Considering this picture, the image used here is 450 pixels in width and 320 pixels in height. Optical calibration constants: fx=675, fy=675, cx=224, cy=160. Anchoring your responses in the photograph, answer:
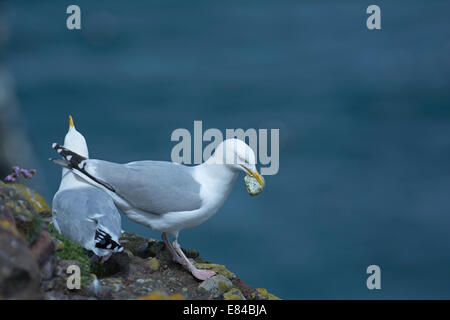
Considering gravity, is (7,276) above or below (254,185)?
below

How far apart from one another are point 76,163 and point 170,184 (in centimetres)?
83

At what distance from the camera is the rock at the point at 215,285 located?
5607mm

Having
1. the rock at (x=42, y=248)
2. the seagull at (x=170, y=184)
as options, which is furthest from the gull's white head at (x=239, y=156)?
the rock at (x=42, y=248)

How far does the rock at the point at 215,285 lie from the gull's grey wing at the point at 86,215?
2.81ft

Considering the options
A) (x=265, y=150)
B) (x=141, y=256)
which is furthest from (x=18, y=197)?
(x=265, y=150)

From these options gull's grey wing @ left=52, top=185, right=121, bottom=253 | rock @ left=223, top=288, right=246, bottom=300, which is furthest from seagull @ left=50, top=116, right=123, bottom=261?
rock @ left=223, top=288, right=246, bottom=300

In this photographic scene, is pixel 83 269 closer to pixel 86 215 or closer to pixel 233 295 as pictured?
pixel 86 215

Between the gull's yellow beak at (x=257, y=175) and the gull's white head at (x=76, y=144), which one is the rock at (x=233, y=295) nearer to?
the gull's yellow beak at (x=257, y=175)

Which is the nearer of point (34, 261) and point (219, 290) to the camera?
point (34, 261)

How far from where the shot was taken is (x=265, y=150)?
6.18m

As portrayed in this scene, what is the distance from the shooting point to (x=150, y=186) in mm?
5652

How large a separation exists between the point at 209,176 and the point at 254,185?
0.45 m

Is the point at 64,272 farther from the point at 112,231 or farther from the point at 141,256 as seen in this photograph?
the point at 141,256
